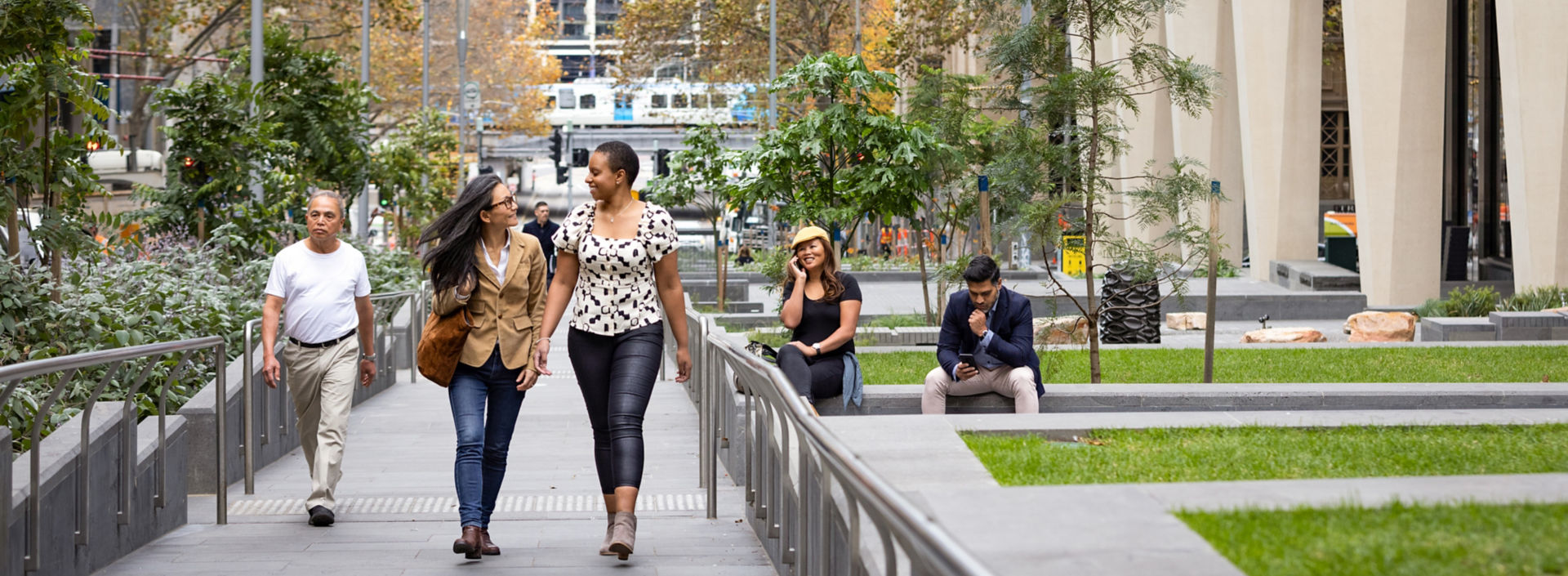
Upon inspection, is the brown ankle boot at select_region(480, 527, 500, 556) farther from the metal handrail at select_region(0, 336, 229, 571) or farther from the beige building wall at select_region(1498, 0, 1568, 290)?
the beige building wall at select_region(1498, 0, 1568, 290)

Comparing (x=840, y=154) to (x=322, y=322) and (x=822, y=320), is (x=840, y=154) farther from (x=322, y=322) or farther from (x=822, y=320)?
(x=322, y=322)

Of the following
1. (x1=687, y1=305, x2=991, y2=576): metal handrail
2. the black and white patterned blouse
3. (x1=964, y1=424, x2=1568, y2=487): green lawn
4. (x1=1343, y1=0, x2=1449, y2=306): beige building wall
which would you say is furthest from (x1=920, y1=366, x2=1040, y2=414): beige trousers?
(x1=1343, y1=0, x2=1449, y2=306): beige building wall

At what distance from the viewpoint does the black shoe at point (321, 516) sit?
24.6 ft

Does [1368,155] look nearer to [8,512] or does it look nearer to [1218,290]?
[1218,290]

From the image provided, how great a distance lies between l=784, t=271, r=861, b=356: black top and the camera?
944 centimetres

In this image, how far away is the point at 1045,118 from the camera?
39.0 ft

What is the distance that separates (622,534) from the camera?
6.42m

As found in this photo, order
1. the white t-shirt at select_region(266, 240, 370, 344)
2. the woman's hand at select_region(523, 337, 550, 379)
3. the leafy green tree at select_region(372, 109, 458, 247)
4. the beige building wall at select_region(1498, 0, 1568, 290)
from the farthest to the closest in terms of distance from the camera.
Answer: the leafy green tree at select_region(372, 109, 458, 247)
the beige building wall at select_region(1498, 0, 1568, 290)
the white t-shirt at select_region(266, 240, 370, 344)
the woman's hand at select_region(523, 337, 550, 379)

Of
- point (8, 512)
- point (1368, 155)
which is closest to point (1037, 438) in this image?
point (8, 512)

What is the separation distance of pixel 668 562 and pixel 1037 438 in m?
1.89

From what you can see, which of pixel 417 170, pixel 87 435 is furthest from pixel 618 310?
pixel 417 170

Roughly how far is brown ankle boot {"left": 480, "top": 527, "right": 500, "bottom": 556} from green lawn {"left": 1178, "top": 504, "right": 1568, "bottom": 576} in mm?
2966

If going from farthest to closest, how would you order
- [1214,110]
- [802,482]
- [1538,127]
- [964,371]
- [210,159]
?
1. [1214,110]
2. [1538,127]
3. [210,159]
4. [964,371]
5. [802,482]

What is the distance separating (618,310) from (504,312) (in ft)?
1.60
